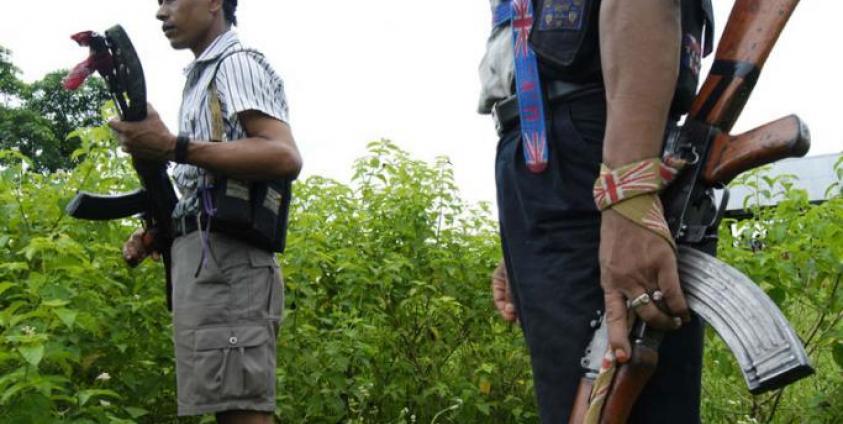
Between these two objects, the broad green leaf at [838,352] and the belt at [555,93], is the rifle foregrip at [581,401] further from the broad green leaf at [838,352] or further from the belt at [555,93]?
the broad green leaf at [838,352]

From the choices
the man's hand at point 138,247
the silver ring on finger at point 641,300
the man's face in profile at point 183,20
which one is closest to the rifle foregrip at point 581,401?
the silver ring on finger at point 641,300

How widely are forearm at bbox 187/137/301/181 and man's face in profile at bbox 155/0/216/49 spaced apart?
1.55 ft

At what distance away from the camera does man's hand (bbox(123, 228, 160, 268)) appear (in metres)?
2.99

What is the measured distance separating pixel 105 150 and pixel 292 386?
115cm

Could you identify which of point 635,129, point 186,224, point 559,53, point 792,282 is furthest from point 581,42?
point 792,282

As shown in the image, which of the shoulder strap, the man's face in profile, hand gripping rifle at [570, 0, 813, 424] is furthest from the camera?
the man's face in profile

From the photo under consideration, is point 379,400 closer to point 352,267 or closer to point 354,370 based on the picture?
point 354,370

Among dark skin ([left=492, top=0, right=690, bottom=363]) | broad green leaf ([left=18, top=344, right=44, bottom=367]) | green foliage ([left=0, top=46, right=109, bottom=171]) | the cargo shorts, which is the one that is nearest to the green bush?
broad green leaf ([left=18, top=344, right=44, bottom=367])

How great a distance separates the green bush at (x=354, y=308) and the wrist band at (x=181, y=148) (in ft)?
1.65

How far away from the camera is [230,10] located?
10.2ft

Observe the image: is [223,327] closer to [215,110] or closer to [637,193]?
[215,110]

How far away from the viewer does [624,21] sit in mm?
1480

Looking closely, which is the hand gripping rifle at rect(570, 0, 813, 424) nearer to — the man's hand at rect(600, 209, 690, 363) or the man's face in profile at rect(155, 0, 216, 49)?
the man's hand at rect(600, 209, 690, 363)

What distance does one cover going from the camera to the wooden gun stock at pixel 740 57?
1500 millimetres
